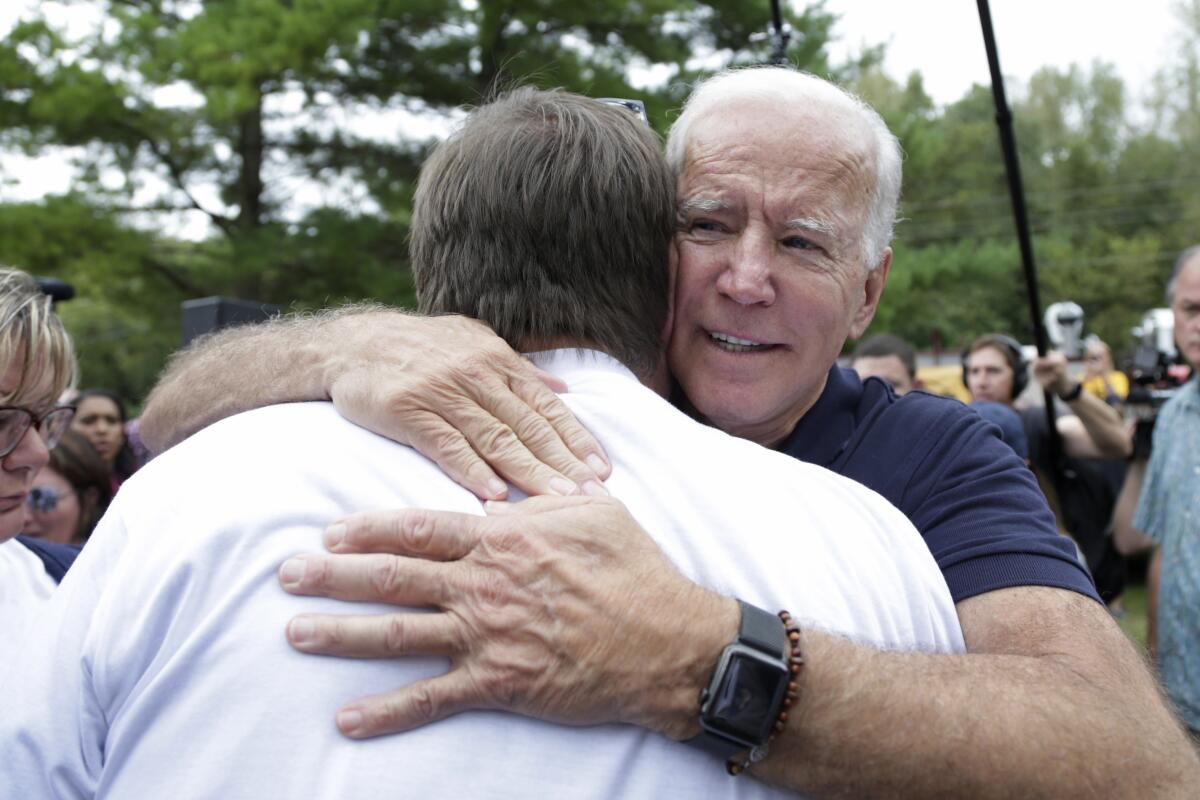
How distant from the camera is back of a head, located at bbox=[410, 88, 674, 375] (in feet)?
5.24

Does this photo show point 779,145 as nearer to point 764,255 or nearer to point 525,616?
point 764,255

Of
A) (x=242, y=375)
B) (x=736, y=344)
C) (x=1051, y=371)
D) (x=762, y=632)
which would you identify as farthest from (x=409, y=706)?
(x=1051, y=371)

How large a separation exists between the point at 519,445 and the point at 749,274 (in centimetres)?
83

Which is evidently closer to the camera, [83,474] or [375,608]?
[375,608]

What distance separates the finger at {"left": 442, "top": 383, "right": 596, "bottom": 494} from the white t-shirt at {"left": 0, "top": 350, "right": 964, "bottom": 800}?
6cm

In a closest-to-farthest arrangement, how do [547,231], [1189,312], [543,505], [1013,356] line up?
[543,505] < [547,231] < [1189,312] < [1013,356]

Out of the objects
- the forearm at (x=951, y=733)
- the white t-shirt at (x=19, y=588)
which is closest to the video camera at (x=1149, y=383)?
the forearm at (x=951, y=733)

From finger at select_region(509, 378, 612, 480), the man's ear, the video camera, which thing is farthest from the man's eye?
the video camera

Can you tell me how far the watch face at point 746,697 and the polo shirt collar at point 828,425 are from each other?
881 millimetres

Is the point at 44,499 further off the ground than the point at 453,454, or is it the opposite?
the point at 453,454

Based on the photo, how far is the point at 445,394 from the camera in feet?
4.83

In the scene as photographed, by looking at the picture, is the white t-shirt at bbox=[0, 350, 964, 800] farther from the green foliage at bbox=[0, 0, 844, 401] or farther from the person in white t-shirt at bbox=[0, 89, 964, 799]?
the green foliage at bbox=[0, 0, 844, 401]

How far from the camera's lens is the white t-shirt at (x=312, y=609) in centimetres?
123

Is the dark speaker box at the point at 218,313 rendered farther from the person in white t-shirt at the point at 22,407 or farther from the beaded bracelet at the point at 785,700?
the beaded bracelet at the point at 785,700
